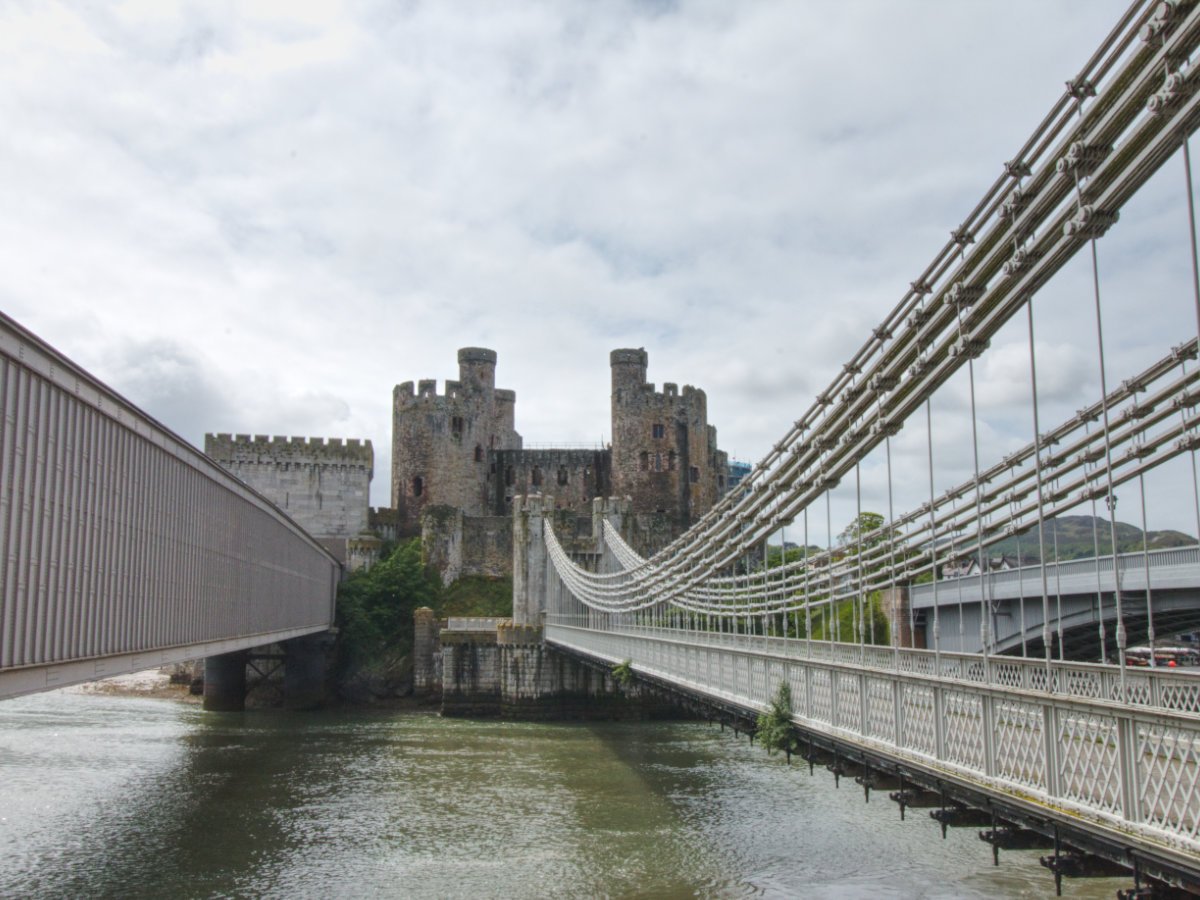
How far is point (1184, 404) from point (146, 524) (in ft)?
38.3

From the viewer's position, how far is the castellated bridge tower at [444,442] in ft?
146

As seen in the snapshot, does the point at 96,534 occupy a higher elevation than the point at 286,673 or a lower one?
higher

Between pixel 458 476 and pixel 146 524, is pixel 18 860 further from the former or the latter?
pixel 458 476

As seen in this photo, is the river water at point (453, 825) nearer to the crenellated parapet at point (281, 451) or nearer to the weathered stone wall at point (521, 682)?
the weathered stone wall at point (521, 682)

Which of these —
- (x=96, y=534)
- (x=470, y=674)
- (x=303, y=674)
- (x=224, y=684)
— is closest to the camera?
(x=96, y=534)

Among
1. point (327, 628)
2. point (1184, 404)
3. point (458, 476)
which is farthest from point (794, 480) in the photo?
point (458, 476)

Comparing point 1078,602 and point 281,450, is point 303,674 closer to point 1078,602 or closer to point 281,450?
point 281,450

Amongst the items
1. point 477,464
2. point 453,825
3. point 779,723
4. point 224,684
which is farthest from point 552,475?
point 779,723

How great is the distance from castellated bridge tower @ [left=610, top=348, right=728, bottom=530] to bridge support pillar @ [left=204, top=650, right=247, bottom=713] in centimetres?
1882

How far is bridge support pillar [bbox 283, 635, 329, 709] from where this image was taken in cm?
3284

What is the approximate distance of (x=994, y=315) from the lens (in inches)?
324

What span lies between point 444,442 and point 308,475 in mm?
5239

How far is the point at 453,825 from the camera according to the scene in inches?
630

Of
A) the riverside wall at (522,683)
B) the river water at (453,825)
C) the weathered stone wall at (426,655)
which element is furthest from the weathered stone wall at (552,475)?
the river water at (453,825)
